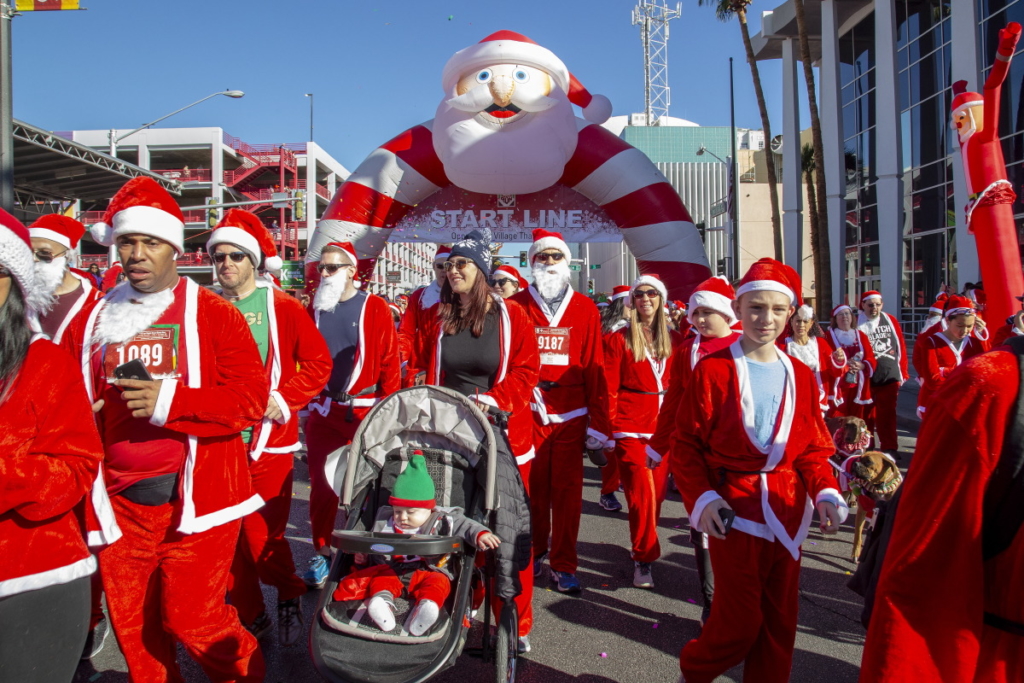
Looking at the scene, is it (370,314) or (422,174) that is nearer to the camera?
(370,314)

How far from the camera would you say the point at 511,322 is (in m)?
3.94

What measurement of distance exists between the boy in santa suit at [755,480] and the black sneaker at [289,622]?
202 centimetres

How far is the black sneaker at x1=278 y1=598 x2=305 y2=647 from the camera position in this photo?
369cm

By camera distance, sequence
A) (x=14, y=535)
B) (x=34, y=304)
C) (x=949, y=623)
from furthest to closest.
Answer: (x=34, y=304) → (x=14, y=535) → (x=949, y=623)

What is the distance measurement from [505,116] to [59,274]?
6.13m

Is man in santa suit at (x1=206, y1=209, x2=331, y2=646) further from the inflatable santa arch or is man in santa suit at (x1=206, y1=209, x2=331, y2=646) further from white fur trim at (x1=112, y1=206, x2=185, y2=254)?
the inflatable santa arch

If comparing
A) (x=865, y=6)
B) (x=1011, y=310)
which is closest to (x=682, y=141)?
(x=865, y=6)

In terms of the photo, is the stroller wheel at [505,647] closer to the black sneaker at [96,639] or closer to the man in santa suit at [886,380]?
the black sneaker at [96,639]

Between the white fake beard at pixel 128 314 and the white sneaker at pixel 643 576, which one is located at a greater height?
the white fake beard at pixel 128 314

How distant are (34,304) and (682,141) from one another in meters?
66.3

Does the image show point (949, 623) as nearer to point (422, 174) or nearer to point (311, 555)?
point (311, 555)

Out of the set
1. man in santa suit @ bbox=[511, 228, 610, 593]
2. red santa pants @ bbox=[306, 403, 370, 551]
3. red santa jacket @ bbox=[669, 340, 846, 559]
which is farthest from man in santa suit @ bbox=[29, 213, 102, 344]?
red santa jacket @ bbox=[669, 340, 846, 559]

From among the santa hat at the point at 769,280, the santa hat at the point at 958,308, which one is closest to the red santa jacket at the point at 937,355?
the santa hat at the point at 958,308

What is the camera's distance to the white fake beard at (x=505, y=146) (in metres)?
9.11
